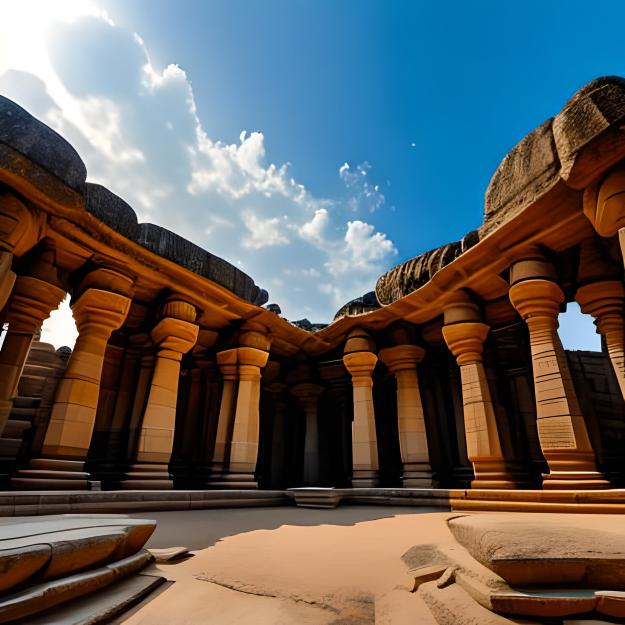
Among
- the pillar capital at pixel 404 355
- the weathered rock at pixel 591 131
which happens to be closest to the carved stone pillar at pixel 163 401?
the pillar capital at pixel 404 355

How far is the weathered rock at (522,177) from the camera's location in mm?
5121

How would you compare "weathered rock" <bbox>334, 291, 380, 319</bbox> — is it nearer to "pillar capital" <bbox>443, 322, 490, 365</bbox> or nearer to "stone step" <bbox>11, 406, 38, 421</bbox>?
"pillar capital" <bbox>443, 322, 490, 365</bbox>

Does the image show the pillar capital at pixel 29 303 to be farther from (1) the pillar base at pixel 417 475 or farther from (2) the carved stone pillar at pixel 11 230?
(1) the pillar base at pixel 417 475

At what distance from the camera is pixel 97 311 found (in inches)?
234

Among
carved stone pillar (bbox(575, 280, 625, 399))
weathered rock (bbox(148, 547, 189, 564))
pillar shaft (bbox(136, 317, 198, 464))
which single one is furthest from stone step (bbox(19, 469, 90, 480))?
carved stone pillar (bbox(575, 280, 625, 399))

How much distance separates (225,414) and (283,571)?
610 centimetres

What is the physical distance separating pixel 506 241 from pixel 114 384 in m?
9.03

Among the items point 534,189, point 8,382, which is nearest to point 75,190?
point 8,382

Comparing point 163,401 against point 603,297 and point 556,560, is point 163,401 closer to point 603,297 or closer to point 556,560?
point 556,560

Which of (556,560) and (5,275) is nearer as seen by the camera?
(556,560)

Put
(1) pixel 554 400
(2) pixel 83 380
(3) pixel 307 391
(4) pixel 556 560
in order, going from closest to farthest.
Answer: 1. (4) pixel 556 560
2. (1) pixel 554 400
3. (2) pixel 83 380
4. (3) pixel 307 391

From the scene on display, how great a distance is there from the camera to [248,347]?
315 inches

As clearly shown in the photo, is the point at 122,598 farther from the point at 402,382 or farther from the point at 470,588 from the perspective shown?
the point at 402,382

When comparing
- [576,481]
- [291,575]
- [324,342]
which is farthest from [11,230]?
[576,481]
